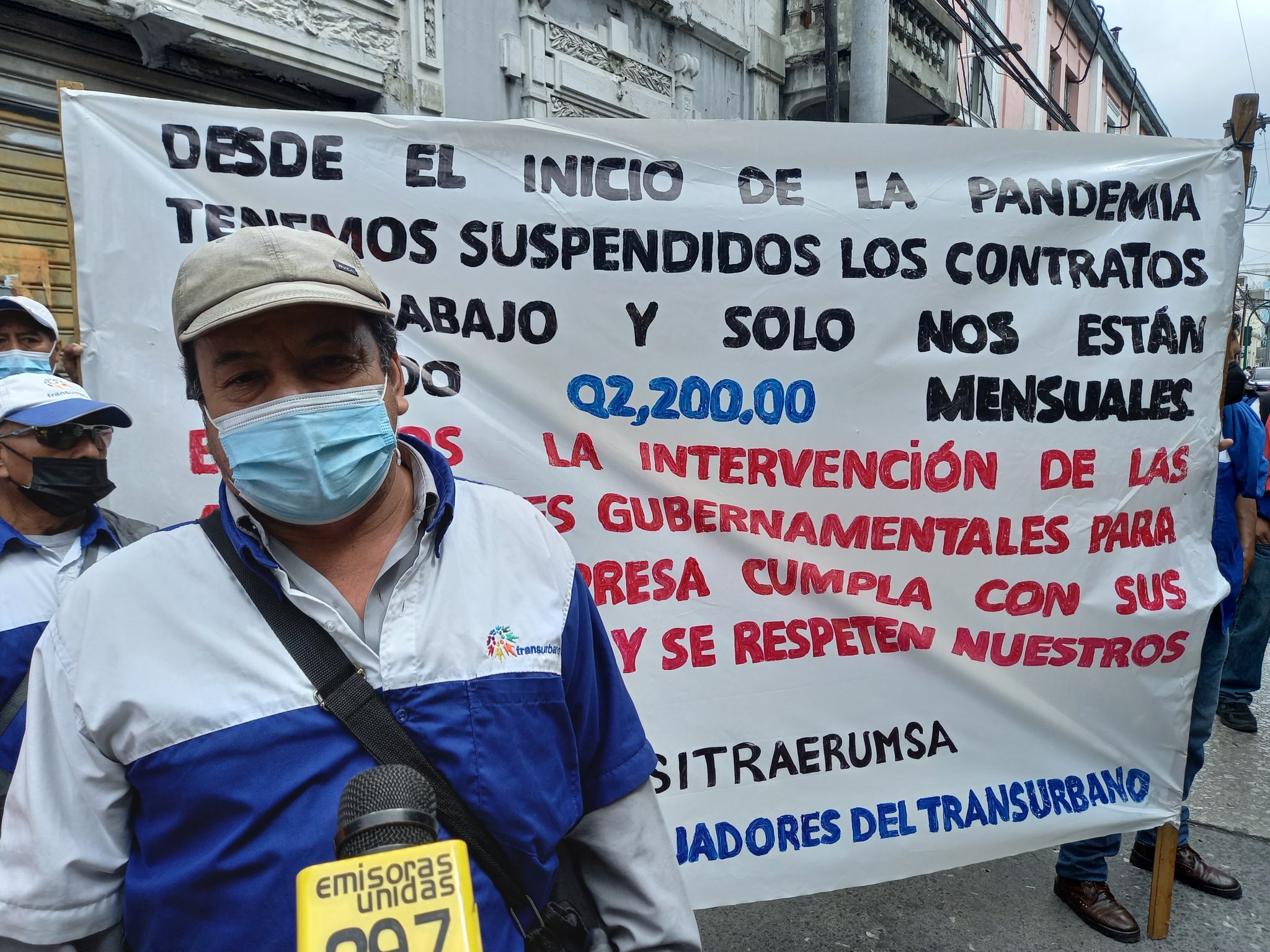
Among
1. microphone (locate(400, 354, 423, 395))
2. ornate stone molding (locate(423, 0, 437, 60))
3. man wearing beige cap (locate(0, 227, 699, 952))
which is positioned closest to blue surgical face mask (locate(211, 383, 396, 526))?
man wearing beige cap (locate(0, 227, 699, 952))

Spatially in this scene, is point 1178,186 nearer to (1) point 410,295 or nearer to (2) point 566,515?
(2) point 566,515

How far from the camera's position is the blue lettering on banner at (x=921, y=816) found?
225cm

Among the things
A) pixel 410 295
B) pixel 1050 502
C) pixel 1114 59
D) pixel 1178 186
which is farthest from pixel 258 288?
pixel 1114 59

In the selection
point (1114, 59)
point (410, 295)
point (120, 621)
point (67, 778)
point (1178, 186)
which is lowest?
point (67, 778)

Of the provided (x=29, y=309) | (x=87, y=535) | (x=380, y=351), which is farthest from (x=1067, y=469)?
(x=29, y=309)

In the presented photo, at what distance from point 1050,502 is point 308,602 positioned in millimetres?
2080

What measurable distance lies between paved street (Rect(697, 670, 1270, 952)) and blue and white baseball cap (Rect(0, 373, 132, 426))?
2.31 metres

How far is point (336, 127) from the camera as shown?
2.05 metres

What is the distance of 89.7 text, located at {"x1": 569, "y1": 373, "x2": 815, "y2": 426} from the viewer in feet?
7.21

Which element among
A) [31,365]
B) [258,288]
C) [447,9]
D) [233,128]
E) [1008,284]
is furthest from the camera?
[447,9]

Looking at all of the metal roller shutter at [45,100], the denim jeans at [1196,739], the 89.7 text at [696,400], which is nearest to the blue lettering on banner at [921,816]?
the denim jeans at [1196,739]

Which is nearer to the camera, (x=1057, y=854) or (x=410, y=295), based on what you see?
(x=410, y=295)

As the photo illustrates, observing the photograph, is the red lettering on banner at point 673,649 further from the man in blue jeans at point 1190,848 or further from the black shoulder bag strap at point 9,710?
the man in blue jeans at point 1190,848

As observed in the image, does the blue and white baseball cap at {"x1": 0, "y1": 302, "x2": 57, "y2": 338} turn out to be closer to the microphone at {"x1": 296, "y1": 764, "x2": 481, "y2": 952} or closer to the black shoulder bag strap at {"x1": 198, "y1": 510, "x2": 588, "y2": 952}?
the black shoulder bag strap at {"x1": 198, "y1": 510, "x2": 588, "y2": 952}
